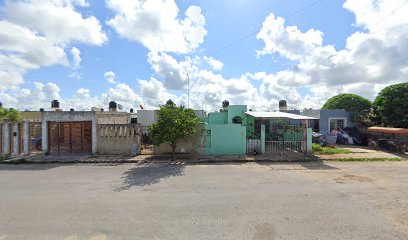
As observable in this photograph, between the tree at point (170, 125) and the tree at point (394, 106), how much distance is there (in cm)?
1736

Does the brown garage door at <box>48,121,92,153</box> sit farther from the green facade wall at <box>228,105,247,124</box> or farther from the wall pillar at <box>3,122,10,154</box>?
the green facade wall at <box>228,105,247,124</box>

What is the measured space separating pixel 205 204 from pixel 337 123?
21891 millimetres

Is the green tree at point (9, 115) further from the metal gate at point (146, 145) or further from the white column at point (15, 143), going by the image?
the metal gate at point (146, 145)

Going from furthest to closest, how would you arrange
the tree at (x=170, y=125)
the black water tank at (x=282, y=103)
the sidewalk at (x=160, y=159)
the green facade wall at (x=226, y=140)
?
the black water tank at (x=282, y=103)
the green facade wall at (x=226, y=140)
the sidewalk at (x=160, y=159)
the tree at (x=170, y=125)

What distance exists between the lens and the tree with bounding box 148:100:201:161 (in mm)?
14255

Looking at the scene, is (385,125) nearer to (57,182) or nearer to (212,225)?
(212,225)

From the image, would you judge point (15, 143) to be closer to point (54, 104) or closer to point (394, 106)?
point (54, 104)

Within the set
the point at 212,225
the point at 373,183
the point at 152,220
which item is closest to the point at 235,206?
the point at 212,225

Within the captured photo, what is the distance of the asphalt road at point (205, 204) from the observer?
5.54 meters

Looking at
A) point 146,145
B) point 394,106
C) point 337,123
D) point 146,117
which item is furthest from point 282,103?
point 146,145

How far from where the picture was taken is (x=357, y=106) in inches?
1002

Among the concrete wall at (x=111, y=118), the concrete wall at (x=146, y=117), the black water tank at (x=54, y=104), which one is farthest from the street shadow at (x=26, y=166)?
the concrete wall at (x=146, y=117)

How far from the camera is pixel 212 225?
5820mm

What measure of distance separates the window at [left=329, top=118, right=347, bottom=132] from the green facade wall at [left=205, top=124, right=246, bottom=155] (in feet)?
41.7
